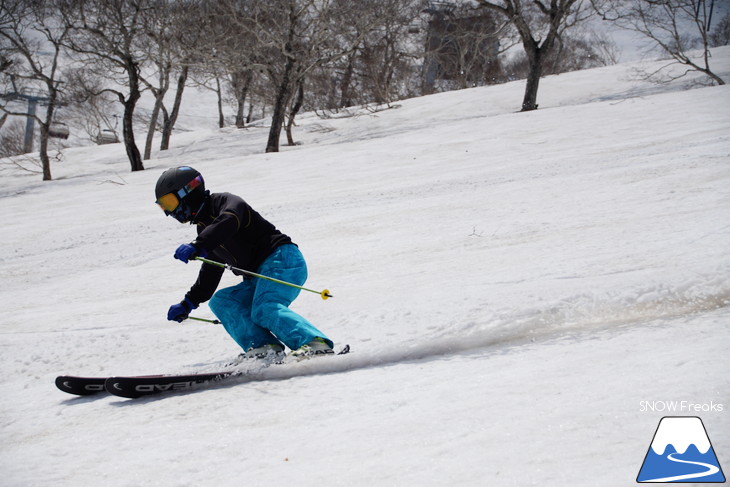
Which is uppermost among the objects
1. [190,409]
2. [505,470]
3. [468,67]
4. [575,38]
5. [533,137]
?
[575,38]

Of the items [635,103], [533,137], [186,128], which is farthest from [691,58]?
[186,128]

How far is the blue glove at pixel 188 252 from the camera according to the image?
11.0 ft

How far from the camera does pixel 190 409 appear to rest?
3.09 m

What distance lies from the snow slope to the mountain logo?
0.16ft

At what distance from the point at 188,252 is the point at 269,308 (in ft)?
2.09

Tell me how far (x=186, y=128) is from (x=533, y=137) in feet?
161

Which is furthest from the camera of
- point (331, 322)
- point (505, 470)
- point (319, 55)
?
point (319, 55)

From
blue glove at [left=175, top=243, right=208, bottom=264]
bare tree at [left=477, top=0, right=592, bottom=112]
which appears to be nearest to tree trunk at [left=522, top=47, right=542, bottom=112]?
bare tree at [left=477, top=0, right=592, bottom=112]

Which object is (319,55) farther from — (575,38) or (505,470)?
(575,38)

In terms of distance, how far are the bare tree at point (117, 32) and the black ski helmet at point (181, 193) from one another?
16901 millimetres

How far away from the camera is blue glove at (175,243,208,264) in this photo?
132 inches
